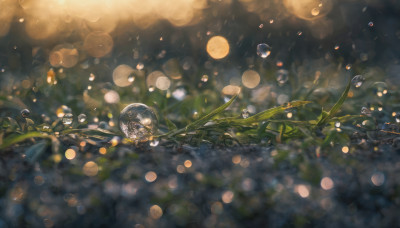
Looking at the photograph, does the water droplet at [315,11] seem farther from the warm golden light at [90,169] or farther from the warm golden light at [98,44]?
the warm golden light at [90,169]

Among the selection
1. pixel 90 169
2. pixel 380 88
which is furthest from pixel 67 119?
pixel 380 88

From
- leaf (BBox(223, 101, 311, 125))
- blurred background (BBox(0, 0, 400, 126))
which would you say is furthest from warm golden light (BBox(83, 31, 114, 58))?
leaf (BBox(223, 101, 311, 125))

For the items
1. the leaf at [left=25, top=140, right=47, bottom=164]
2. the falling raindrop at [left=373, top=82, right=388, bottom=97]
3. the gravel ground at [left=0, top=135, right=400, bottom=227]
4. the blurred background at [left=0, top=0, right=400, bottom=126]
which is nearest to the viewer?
the gravel ground at [left=0, top=135, right=400, bottom=227]

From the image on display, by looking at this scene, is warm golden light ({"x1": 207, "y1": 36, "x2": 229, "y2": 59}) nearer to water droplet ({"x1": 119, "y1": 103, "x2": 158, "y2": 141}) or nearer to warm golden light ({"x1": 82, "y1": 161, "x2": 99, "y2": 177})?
water droplet ({"x1": 119, "y1": 103, "x2": 158, "y2": 141})

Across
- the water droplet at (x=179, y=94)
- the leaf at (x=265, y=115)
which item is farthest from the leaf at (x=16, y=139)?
the water droplet at (x=179, y=94)

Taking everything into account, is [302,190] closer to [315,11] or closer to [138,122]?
[138,122]

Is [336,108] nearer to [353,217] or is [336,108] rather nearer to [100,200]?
[353,217]
